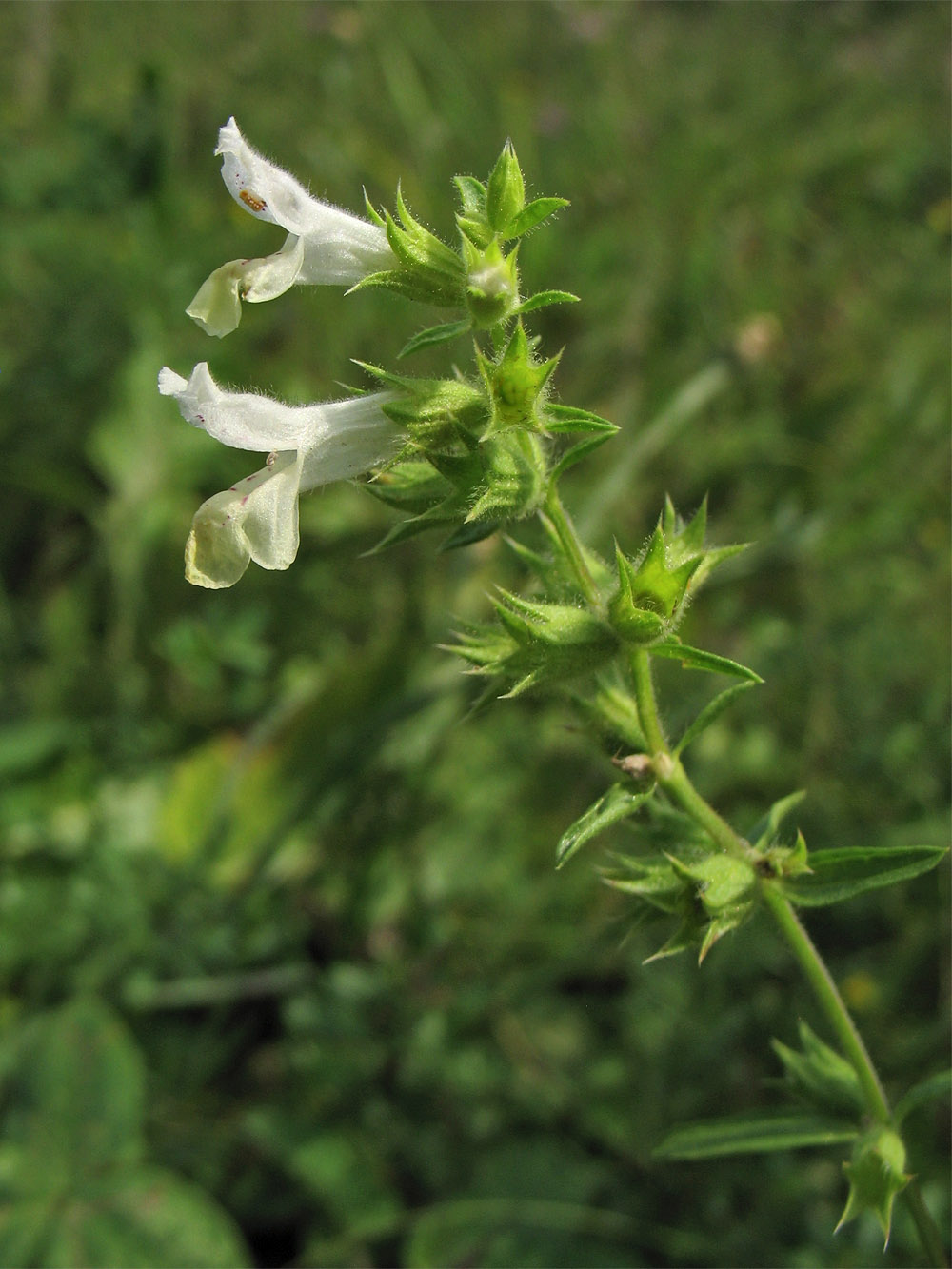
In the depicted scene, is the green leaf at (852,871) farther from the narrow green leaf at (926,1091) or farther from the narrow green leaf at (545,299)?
the narrow green leaf at (545,299)

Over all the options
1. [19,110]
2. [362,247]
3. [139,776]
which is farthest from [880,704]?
[19,110]

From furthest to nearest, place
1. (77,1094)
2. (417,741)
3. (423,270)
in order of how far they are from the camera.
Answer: (417,741)
(77,1094)
(423,270)

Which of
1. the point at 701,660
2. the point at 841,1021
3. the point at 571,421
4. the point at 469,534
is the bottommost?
the point at 841,1021

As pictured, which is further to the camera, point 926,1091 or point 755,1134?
point 755,1134

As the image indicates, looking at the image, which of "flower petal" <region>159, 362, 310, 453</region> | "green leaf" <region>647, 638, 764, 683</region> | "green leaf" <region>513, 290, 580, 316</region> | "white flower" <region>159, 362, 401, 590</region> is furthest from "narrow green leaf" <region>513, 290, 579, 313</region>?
"green leaf" <region>647, 638, 764, 683</region>

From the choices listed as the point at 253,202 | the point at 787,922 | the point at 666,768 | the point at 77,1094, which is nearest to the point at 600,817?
the point at 666,768

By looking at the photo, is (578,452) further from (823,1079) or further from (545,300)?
(823,1079)

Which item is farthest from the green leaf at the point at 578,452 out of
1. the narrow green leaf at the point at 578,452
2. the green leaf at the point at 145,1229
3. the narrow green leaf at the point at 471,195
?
the green leaf at the point at 145,1229
